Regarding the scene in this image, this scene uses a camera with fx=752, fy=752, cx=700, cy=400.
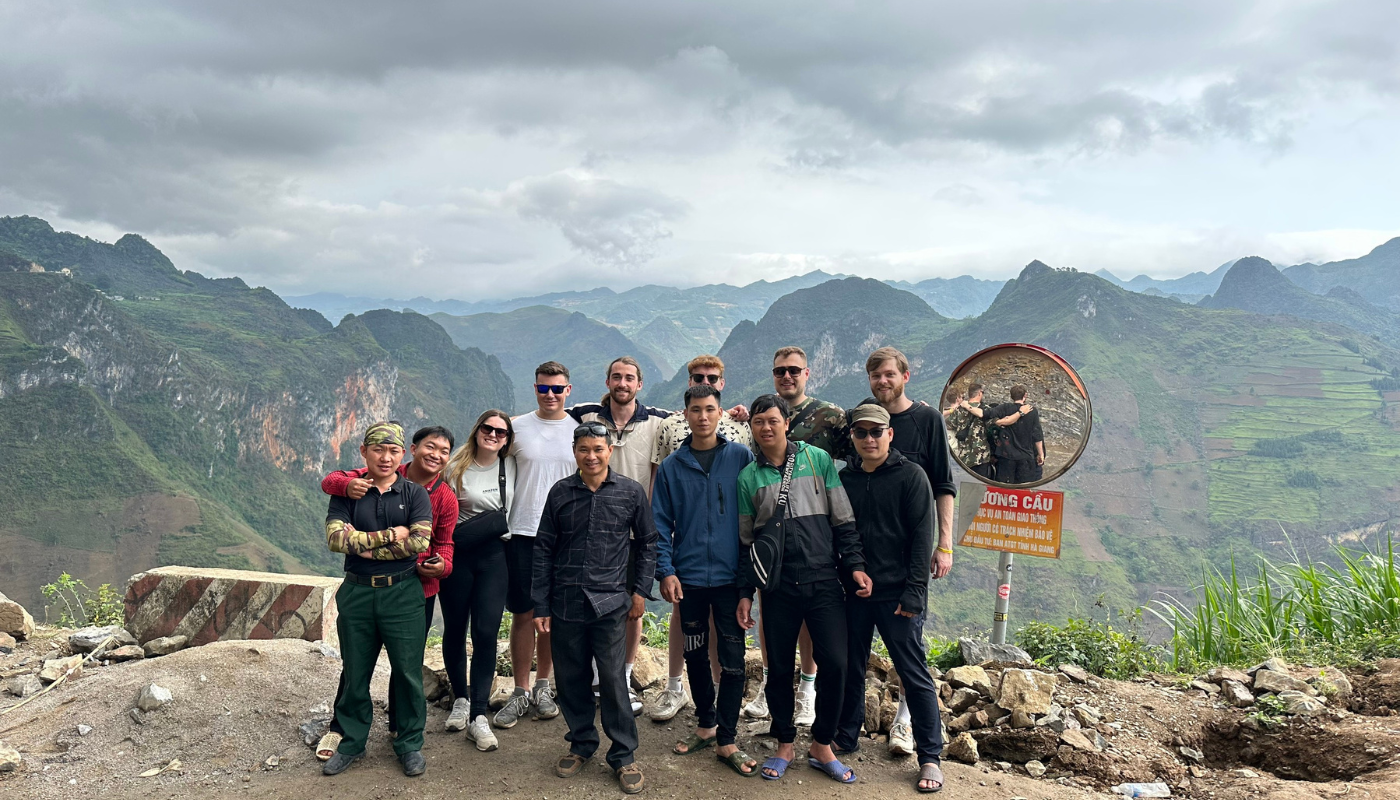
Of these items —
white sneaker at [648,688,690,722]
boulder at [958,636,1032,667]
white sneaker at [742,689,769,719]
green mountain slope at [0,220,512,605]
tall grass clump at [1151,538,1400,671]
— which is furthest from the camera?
green mountain slope at [0,220,512,605]

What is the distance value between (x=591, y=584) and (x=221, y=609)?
14.3ft

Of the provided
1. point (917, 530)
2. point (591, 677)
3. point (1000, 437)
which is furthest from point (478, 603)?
point (1000, 437)

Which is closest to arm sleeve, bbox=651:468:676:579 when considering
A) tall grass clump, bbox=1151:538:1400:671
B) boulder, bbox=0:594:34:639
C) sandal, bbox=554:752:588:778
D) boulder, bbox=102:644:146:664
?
sandal, bbox=554:752:588:778

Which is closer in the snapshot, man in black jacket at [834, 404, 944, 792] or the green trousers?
man in black jacket at [834, 404, 944, 792]

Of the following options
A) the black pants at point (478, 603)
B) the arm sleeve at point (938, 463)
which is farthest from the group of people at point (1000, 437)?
the black pants at point (478, 603)

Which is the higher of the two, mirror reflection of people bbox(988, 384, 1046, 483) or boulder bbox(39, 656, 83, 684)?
mirror reflection of people bbox(988, 384, 1046, 483)

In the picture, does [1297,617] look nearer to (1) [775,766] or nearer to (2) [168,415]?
(1) [775,766]

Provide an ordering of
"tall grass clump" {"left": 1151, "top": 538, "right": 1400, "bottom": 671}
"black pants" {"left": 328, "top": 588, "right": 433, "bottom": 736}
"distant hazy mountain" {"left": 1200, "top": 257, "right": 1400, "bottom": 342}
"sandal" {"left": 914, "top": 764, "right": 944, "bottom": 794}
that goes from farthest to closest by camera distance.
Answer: "distant hazy mountain" {"left": 1200, "top": 257, "right": 1400, "bottom": 342}
"tall grass clump" {"left": 1151, "top": 538, "right": 1400, "bottom": 671}
"black pants" {"left": 328, "top": 588, "right": 433, "bottom": 736}
"sandal" {"left": 914, "top": 764, "right": 944, "bottom": 794}

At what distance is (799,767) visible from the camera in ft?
13.8

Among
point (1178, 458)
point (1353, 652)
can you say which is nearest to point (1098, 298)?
point (1178, 458)

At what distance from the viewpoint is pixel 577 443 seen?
4121 millimetres

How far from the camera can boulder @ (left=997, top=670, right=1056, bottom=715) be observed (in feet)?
15.4

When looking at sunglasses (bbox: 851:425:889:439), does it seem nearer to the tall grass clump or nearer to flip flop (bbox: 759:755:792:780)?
flip flop (bbox: 759:755:792:780)

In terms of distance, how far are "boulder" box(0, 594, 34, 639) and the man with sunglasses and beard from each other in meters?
5.03
